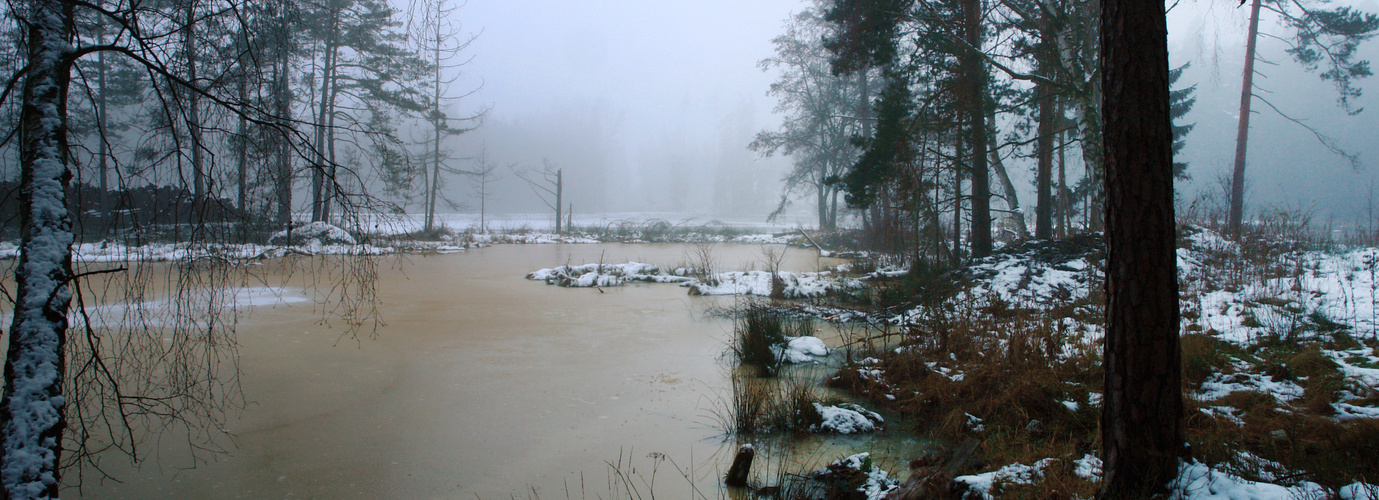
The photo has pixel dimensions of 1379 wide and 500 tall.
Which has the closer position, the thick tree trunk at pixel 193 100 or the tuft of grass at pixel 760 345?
the thick tree trunk at pixel 193 100

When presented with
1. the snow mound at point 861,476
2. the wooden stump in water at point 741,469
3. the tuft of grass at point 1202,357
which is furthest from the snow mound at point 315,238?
the tuft of grass at point 1202,357

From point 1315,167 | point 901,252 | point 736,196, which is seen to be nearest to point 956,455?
point 901,252

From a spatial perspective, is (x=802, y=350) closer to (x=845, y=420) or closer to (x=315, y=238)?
(x=845, y=420)

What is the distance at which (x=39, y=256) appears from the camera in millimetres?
2330

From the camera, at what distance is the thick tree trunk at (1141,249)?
2.36 meters

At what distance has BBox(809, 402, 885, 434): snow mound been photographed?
450 cm

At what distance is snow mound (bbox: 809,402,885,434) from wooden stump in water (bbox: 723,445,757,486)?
1.01 m

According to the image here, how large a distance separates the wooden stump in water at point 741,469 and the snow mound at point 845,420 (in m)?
1.01

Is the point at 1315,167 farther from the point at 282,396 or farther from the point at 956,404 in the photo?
the point at 282,396

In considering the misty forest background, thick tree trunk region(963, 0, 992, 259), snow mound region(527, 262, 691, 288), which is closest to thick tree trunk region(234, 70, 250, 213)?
the misty forest background

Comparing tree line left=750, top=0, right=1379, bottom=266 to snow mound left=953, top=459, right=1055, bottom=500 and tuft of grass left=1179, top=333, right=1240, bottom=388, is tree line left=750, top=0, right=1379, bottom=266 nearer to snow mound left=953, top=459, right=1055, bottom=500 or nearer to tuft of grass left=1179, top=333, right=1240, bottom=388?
tuft of grass left=1179, top=333, right=1240, bottom=388

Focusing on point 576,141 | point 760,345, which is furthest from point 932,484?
point 576,141

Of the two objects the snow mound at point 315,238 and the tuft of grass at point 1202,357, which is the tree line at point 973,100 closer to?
the tuft of grass at point 1202,357

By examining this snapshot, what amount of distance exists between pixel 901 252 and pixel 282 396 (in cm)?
1033
